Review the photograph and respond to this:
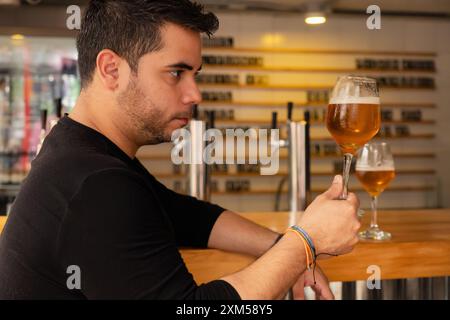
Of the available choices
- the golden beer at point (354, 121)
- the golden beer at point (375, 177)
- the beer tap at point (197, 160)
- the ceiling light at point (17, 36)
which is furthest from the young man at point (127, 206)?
the ceiling light at point (17, 36)

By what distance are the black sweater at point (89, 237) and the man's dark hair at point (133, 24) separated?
0.74ft

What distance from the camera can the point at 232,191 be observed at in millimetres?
6031

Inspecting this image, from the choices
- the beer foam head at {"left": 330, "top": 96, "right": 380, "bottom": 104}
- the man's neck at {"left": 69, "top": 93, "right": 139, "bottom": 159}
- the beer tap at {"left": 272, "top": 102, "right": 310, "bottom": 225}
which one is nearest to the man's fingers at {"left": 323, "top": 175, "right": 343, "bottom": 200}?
the beer foam head at {"left": 330, "top": 96, "right": 380, "bottom": 104}

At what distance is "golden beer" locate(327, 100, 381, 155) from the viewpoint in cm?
120

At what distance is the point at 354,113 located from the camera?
1205 millimetres

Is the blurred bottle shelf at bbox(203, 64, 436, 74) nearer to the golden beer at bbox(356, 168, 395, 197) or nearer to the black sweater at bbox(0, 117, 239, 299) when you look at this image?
the golden beer at bbox(356, 168, 395, 197)

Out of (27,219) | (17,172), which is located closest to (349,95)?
(27,219)

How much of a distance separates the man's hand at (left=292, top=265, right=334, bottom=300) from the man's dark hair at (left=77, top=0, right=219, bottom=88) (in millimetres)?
577

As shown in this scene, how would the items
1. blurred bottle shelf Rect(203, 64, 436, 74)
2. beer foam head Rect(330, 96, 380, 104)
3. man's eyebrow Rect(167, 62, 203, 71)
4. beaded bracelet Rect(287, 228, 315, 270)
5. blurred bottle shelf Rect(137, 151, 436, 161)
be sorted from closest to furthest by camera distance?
beaded bracelet Rect(287, 228, 315, 270) < man's eyebrow Rect(167, 62, 203, 71) < beer foam head Rect(330, 96, 380, 104) < blurred bottle shelf Rect(137, 151, 436, 161) < blurred bottle shelf Rect(203, 64, 436, 74)

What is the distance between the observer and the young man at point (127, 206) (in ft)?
2.87

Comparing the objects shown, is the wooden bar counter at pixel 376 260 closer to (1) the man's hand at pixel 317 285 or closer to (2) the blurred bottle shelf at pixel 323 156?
(1) the man's hand at pixel 317 285

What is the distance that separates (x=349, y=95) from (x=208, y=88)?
486 centimetres

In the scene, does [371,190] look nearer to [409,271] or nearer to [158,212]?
[409,271]

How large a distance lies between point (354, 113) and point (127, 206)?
56cm
